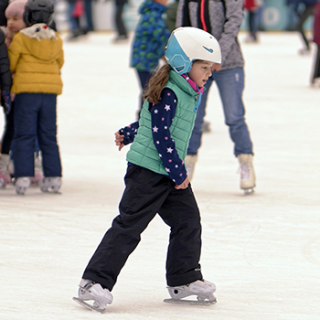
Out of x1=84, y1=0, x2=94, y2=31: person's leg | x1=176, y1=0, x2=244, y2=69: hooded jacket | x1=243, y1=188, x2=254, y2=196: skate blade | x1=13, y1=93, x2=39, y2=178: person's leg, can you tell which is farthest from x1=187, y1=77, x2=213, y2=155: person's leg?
x1=84, y1=0, x2=94, y2=31: person's leg

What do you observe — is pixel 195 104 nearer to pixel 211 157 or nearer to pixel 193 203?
pixel 193 203

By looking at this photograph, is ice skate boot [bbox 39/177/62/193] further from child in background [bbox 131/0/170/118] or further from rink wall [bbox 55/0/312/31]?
rink wall [bbox 55/0/312/31]

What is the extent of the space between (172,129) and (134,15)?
19.8 m

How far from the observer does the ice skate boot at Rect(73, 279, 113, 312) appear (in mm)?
3740

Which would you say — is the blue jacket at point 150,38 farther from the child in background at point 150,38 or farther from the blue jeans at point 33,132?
the blue jeans at point 33,132

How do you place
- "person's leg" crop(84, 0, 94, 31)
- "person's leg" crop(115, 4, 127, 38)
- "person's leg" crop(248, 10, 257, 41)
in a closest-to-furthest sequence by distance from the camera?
"person's leg" crop(248, 10, 257, 41), "person's leg" crop(115, 4, 127, 38), "person's leg" crop(84, 0, 94, 31)

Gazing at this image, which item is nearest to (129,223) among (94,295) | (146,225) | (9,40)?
(146,225)

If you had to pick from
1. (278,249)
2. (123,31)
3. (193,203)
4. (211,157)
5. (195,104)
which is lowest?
(123,31)

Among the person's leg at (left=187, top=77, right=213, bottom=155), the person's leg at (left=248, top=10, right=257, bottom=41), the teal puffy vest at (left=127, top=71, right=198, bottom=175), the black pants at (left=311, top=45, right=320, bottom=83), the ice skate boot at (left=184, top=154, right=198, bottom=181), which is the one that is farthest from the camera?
the person's leg at (left=248, top=10, right=257, bottom=41)

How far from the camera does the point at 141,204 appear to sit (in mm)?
3834

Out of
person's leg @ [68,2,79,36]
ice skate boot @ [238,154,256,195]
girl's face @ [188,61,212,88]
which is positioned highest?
girl's face @ [188,61,212,88]

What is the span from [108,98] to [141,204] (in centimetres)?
828

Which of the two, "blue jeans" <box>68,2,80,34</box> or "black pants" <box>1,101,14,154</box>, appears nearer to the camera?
"black pants" <box>1,101,14,154</box>

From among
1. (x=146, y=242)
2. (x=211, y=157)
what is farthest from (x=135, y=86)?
(x=146, y=242)
